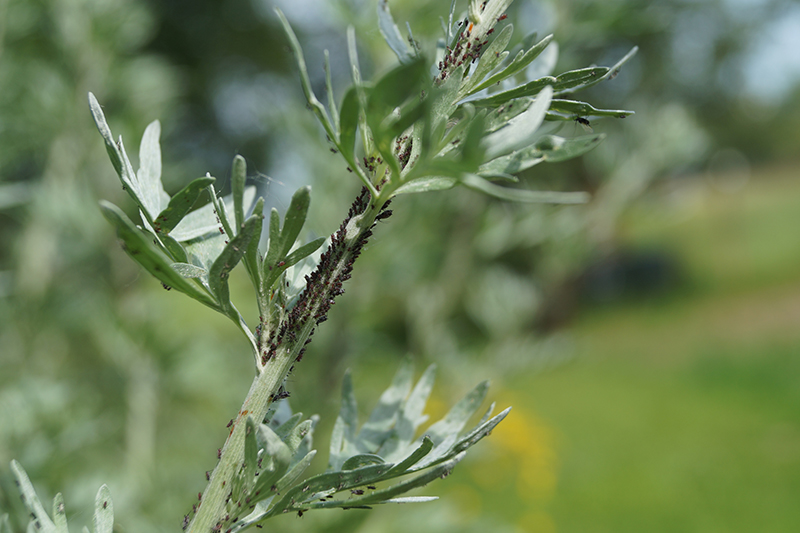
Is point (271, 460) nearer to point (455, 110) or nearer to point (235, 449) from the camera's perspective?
point (235, 449)

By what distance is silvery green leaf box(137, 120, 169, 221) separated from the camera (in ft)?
1.19

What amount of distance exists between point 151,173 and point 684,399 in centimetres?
549

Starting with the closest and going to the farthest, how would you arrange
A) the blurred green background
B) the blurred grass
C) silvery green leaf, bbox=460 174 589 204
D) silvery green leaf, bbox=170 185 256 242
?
silvery green leaf, bbox=460 174 589 204 → silvery green leaf, bbox=170 185 256 242 → the blurred green background → the blurred grass

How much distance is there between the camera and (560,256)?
1.50 m

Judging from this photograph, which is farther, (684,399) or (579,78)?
(684,399)

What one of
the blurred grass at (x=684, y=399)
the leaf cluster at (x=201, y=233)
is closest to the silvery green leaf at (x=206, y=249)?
the leaf cluster at (x=201, y=233)

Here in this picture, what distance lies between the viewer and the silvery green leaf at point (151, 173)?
364 millimetres

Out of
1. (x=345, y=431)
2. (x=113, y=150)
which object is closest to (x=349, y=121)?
(x=113, y=150)

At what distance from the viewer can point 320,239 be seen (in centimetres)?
34

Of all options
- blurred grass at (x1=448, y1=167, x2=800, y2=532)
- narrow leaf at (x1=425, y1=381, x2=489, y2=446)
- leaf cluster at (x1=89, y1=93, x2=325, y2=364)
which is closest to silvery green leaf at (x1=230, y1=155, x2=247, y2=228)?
leaf cluster at (x1=89, y1=93, x2=325, y2=364)

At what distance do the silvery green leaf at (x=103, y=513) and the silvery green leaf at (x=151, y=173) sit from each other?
173 mm

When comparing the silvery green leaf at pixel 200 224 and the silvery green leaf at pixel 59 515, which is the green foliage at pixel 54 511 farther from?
the silvery green leaf at pixel 200 224

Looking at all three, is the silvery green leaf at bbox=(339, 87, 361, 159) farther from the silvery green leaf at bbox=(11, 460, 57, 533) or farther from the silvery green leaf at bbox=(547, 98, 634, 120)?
the silvery green leaf at bbox=(11, 460, 57, 533)

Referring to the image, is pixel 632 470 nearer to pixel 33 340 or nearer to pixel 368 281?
pixel 368 281
